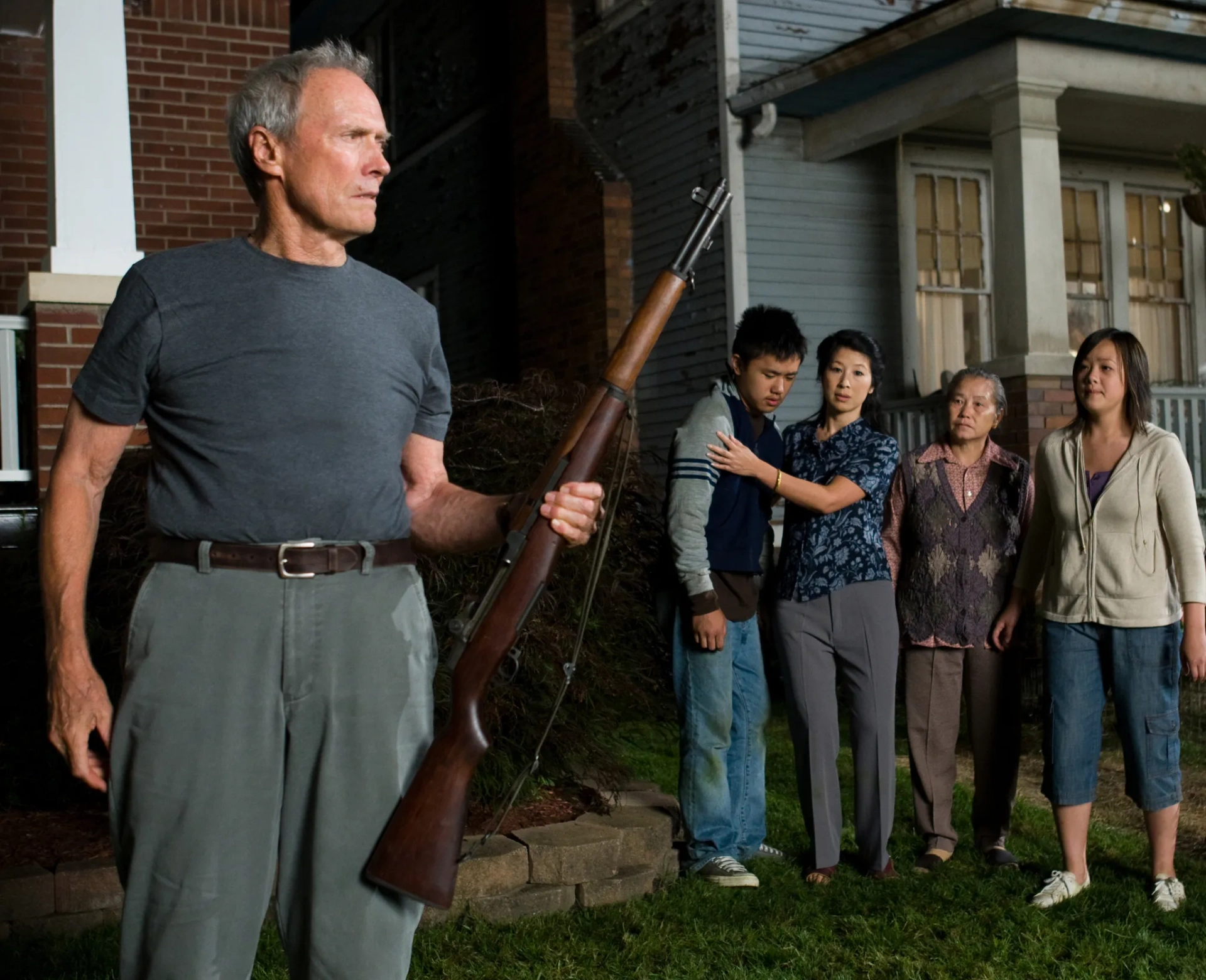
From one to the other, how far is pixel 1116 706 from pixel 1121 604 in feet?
1.17

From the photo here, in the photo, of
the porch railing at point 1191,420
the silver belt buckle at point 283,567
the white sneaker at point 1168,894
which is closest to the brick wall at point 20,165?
A: the silver belt buckle at point 283,567

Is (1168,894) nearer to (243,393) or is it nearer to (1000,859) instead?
(1000,859)

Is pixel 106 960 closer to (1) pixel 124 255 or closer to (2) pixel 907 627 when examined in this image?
(2) pixel 907 627

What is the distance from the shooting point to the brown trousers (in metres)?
4.79

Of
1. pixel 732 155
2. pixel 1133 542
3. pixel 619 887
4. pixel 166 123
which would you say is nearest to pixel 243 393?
pixel 619 887

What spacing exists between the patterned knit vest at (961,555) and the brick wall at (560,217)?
6.30 m

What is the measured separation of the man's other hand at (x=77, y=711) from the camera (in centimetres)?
212

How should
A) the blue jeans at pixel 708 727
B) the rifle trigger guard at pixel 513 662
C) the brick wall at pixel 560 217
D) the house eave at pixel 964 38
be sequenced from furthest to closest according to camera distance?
→ 1. the brick wall at pixel 560 217
2. the house eave at pixel 964 38
3. the blue jeans at pixel 708 727
4. the rifle trigger guard at pixel 513 662

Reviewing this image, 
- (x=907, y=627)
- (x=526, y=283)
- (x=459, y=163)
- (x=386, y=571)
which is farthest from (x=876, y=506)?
(x=459, y=163)

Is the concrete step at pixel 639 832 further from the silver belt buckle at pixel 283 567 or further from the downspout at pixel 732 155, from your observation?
the downspout at pixel 732 155

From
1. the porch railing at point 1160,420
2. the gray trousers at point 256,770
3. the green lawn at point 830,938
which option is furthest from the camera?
the porch railing at point 1160,420

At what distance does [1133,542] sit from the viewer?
4.26 m

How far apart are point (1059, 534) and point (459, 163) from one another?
422 inches

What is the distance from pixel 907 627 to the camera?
488 cm
